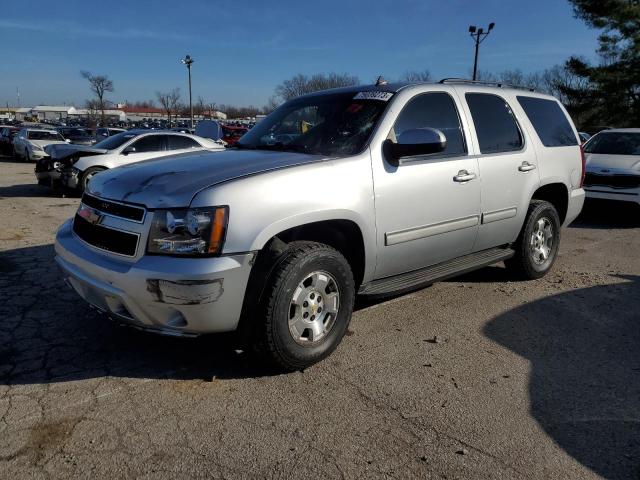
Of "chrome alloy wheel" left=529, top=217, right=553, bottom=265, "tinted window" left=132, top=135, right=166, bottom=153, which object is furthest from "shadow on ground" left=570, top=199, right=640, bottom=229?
"tinted window" left=132, top=135, right=166, bottom=153

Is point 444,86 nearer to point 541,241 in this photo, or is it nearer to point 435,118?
point 435,118

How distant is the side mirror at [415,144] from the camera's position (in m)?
3.45

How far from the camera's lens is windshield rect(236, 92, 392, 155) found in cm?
365

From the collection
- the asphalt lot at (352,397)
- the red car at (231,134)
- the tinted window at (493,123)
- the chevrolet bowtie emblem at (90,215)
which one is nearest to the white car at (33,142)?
the red car at (231,134)

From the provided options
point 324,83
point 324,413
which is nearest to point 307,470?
point 324,413

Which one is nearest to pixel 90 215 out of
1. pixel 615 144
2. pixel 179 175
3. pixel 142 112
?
pixel 179 175

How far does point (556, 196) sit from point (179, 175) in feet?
13.7

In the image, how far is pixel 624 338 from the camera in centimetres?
391

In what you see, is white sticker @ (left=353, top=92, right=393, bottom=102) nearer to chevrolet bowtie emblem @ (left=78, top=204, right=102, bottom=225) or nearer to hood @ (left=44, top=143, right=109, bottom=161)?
chevrolet bowtie emblem @ (left=78, top=204, right=102, bottom=225)

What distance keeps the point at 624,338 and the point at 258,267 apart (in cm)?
291

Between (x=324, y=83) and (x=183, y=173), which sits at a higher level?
(x=324, y=83)

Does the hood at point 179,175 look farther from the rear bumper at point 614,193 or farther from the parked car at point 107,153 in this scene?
the parked car at point 107,153

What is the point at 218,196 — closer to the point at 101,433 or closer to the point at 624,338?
the point at 101,433

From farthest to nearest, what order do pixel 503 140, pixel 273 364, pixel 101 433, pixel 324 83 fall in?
1. pixel 324 83
2. pixel 503 140
3. pixel 273 364
4. pixel 101 433
